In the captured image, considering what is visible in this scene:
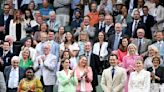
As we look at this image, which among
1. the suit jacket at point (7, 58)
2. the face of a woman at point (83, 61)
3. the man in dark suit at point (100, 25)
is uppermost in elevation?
the man in dark suit at point (100, 25)

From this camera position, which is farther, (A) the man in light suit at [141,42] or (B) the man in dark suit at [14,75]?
(A) the man in light suit at [141,42]

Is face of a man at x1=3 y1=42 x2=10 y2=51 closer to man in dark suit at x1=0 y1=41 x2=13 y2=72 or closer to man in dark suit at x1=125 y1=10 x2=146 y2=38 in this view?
man in dark suit at x1=0 y1=41 x2=13 y2=72

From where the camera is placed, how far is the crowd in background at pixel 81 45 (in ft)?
58.3

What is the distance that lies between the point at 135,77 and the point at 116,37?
125 inches

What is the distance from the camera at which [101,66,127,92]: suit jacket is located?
17609mm

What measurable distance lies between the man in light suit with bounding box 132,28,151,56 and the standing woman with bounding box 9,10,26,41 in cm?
405

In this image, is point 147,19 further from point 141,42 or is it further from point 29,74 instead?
point 29,74

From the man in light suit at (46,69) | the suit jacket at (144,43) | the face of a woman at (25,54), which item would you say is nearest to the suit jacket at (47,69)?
the man in light suit at (46,69)

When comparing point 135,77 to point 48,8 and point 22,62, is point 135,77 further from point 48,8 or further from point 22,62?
point 48,8

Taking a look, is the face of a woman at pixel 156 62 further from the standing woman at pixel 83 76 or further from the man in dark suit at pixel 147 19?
the man in dark suit at pixel 147 19

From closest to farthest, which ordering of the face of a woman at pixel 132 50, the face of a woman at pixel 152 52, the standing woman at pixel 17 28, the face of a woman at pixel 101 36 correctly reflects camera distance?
the face of a woman at pixel 132 50
the face of a woman at pixel 152 52
the face of a woman at pixel 101 36
the standing woman at pixel 17 28

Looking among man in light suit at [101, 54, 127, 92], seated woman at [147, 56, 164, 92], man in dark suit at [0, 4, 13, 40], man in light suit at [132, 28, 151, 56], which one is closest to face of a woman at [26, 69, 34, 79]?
man in light suit at [101, 54, 127, 92]

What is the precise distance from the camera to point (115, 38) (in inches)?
801

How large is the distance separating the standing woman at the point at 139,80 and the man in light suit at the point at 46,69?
2574 millimetres
